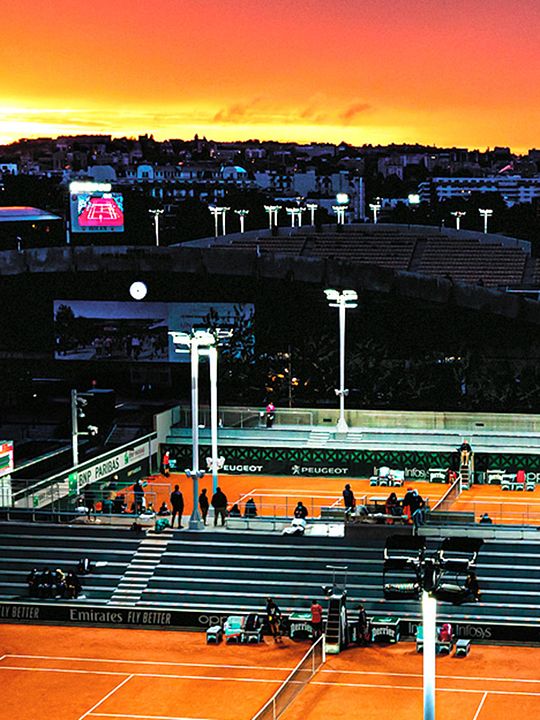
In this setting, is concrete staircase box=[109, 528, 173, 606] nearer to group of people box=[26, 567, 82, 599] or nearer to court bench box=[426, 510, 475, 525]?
group of people box=[26, 567, 82, 599]

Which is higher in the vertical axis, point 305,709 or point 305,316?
point 305,316

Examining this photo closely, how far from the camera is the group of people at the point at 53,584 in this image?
38.8 m

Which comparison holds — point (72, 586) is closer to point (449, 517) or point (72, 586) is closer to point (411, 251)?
point (449, 517)

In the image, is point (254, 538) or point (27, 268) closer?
point (254, 538)

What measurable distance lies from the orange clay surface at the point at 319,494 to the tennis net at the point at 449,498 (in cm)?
18

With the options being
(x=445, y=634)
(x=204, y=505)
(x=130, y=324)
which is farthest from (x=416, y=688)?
(x=130, y=324)

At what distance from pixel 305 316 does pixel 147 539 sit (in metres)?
38.3

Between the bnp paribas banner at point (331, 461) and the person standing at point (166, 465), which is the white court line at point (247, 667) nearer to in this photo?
the person standing at point (166, 465)

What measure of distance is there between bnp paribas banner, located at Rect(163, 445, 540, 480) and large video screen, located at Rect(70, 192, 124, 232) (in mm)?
41283

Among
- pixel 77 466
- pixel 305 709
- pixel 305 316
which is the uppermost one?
pixel 305 316

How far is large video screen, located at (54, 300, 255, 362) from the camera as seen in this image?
253 ft

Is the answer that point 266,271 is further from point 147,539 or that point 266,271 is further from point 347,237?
point 147,539

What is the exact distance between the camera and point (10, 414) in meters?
57.0

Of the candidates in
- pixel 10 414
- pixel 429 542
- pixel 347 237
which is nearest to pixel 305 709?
pixel 429 542
